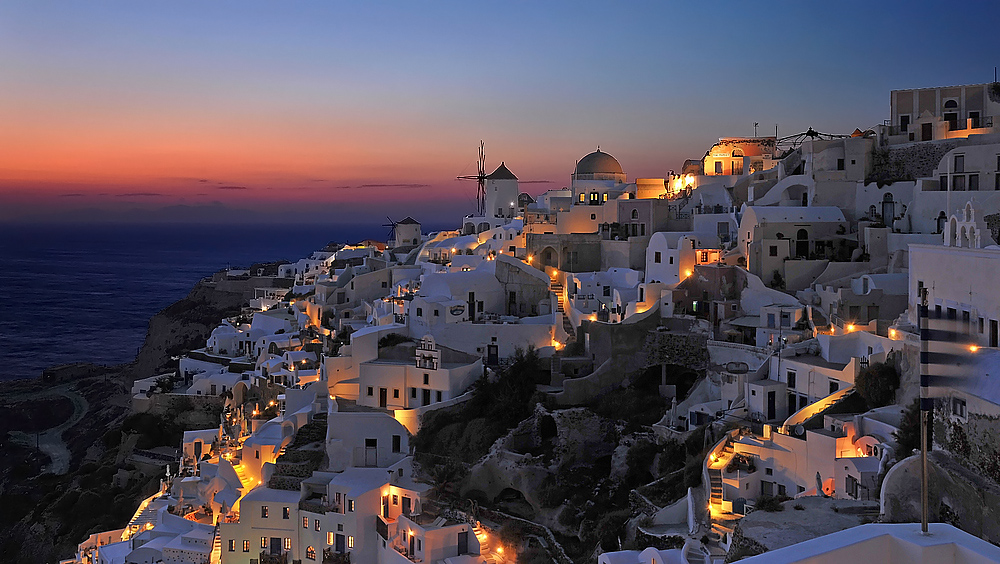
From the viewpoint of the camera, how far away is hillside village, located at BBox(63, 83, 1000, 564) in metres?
15.9

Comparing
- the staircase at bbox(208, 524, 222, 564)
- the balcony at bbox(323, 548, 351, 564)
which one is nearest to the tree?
the balcony at bbox(323, 548, 351, 564)

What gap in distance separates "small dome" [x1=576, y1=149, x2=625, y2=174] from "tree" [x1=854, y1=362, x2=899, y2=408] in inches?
936

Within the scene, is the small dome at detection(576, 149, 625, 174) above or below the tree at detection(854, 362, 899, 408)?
above

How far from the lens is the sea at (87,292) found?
7275 cm

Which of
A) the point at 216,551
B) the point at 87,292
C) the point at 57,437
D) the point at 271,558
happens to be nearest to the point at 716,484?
the point at 271,558

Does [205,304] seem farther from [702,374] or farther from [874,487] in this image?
[874,487]

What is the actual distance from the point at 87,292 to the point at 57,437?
6461 centimetres

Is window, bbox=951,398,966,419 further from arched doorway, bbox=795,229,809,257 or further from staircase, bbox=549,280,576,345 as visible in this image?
staircase, bbox=549,280,576,345

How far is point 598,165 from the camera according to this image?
40.1 metres

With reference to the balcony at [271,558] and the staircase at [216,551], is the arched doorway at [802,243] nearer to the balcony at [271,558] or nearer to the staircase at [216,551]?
the balcony at [271,558]

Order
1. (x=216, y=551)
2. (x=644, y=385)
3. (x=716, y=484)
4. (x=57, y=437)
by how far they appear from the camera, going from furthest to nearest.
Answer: (x=57, y=437)
(x=644, y=385)
(x=216, y=551)
(x=716, y=484)

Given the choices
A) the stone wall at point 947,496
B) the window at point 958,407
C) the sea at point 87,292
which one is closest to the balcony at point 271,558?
the stone wall at point 947,496

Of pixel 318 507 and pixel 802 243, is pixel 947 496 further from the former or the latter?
pixel 318 507

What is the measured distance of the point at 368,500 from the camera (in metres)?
22.4
